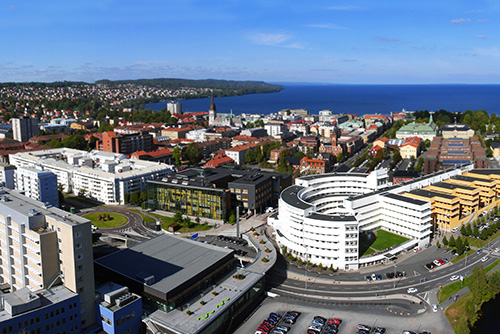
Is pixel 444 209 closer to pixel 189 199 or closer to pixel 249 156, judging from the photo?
pixel 189 199

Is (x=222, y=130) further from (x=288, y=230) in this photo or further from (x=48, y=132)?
(x=288, y=230)

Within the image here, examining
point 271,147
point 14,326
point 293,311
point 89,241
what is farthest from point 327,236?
point 271,147

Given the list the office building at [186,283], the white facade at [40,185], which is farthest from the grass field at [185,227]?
the white facade at [40,185]

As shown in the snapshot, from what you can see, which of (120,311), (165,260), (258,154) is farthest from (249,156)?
(120,311)

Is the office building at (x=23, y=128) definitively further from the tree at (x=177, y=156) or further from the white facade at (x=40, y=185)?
the white facade at (x=40, y=185)

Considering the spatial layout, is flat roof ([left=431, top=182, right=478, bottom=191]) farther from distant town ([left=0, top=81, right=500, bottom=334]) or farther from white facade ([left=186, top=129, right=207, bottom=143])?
white facade ([left=186, top=129, right=207, bottom=143])

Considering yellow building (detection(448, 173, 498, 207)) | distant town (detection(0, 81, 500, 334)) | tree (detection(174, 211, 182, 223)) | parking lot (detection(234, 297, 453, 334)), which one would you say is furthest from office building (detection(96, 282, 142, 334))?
yellow building (detection(448, 173, 498, 207))
